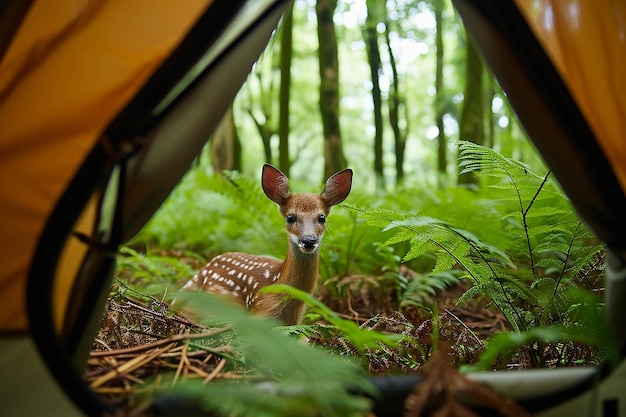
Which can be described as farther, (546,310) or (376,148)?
(376,148)

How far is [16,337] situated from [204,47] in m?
1.01

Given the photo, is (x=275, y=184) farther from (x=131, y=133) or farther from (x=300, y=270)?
(x=131, y=133)

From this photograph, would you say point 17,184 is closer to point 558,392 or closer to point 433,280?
point 558,392

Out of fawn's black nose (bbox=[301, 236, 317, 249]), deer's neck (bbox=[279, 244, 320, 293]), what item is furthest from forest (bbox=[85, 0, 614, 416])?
fawn's black nose (bbox=[301, 236, 317, 249])

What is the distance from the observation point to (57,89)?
1.55 meters

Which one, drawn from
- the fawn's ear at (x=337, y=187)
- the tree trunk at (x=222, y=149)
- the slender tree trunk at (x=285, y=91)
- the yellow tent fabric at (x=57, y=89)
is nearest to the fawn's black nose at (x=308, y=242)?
the fawn's ear at (x=337, y=187)

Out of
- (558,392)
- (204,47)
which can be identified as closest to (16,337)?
(204,47)

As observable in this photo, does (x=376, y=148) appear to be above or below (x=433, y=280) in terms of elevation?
above

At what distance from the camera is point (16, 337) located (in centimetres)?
149

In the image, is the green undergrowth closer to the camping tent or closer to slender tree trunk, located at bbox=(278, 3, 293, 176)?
the camping tent

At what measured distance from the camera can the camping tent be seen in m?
1.47

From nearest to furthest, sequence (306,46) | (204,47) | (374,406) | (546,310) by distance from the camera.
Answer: (374,406), (204,47), (546,310), (306,46)

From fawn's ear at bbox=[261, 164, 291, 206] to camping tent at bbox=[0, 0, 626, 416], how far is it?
1.45m

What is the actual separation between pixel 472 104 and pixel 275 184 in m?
5.05
